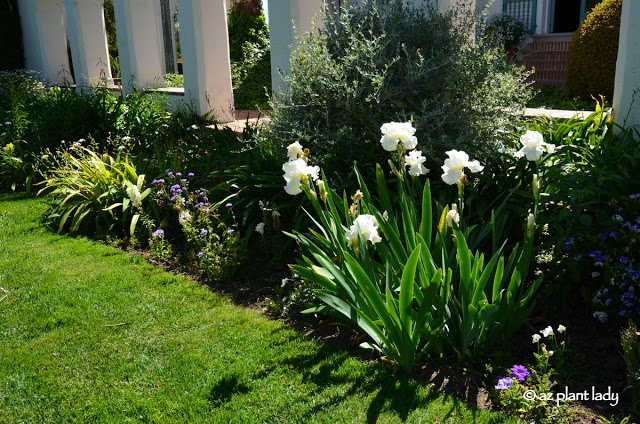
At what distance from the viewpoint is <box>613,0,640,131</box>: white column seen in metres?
4.25

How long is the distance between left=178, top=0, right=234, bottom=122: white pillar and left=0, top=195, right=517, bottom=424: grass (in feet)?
13.4

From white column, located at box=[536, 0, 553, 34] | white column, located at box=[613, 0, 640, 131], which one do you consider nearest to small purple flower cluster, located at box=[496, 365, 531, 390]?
white column, located at box=[613, 0, 640, 131]

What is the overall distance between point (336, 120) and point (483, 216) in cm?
131

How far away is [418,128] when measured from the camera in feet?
13.1

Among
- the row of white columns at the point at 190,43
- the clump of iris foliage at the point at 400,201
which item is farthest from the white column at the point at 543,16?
the clump of iris foliage at the point at 400,201

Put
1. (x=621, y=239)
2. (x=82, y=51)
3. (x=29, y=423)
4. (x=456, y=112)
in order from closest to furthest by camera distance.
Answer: (x=29, y=423)
(x=621, y=239)
(x=456, y=112)
(x=82, y=51)

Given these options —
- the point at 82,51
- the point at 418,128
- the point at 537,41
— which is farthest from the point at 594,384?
the point at 537,41

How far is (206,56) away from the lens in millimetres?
7609

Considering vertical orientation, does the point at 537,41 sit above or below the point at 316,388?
above

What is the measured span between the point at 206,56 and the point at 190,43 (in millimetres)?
261

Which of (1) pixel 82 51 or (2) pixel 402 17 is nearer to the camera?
(2) pixel 402 17

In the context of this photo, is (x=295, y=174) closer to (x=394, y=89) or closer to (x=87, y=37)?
(x=394, y=89)

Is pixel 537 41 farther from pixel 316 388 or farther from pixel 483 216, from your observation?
pixel 316 388

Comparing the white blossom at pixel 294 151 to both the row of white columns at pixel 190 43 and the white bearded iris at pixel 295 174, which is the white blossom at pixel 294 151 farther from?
the row of white columns at pixel 190 43
